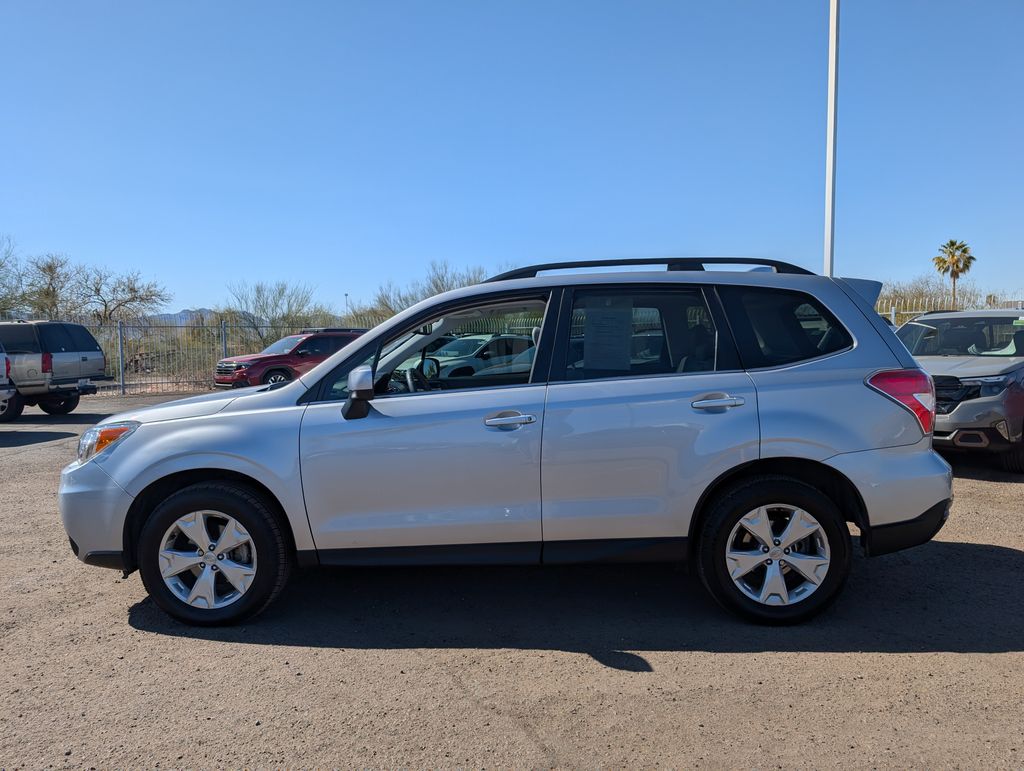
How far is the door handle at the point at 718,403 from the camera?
378cm

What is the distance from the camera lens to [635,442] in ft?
12.3

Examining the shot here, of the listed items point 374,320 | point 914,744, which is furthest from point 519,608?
point 374,320

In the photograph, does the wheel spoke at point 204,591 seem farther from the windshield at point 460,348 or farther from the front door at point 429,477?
the windshield at point 460,348

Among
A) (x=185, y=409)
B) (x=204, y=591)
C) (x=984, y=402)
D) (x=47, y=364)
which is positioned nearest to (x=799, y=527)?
(x=204, y=591)

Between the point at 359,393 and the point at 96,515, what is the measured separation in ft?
5.17

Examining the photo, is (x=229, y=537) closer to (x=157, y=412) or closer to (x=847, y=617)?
(x=157, y=412)

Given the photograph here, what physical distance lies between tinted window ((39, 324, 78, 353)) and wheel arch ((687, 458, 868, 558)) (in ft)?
47.3

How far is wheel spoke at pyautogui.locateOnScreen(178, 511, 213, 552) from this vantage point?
382 cm

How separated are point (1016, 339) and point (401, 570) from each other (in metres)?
7.22

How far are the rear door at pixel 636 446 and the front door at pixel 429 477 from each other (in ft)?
0.42

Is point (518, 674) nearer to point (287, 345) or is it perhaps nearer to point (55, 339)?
point (55, 339)

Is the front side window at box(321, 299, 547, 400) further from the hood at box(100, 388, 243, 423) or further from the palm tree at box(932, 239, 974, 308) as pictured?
the palm tree at box(932, 239, 974, 308)

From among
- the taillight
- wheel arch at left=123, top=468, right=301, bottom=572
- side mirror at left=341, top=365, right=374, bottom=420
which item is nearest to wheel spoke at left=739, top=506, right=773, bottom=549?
the taillight

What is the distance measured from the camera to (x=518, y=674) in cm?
339
